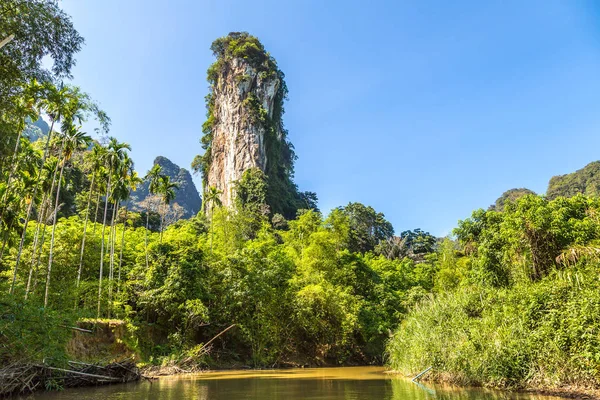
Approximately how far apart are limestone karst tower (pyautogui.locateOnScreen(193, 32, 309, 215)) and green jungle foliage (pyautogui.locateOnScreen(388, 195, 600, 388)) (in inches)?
1480

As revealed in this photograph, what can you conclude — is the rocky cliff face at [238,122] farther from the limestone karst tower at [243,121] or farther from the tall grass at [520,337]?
the tall grass at [520,337]

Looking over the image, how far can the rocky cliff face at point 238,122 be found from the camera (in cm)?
5506

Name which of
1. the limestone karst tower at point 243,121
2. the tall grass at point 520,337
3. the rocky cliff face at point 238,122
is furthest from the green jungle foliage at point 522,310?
the rocky cliff face at point 238,122

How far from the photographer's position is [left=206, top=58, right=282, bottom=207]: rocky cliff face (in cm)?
5506

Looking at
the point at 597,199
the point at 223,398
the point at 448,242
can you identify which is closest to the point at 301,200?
the point at 448,242

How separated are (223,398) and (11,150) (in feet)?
30.8

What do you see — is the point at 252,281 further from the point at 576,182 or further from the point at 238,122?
the point at 576,182

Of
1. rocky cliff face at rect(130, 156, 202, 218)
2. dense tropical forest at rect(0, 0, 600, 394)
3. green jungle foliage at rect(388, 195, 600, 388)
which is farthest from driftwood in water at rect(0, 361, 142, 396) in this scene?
rocky cliff face at rect(130, 156, 202, 218)

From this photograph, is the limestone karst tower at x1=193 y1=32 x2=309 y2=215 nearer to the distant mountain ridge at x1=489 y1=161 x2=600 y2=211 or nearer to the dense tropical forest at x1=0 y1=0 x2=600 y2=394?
the dense tropical forest at x1=0 y1=0 x2=600 y2=394

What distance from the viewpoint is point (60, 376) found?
39.7 ft

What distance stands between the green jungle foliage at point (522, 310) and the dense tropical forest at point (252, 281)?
1.6 inches

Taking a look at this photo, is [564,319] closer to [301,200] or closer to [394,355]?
[394,355]

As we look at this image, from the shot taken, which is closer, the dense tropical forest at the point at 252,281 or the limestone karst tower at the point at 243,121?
the dense tropical forest at the point at 252,281

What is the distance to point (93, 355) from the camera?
59.3ft
